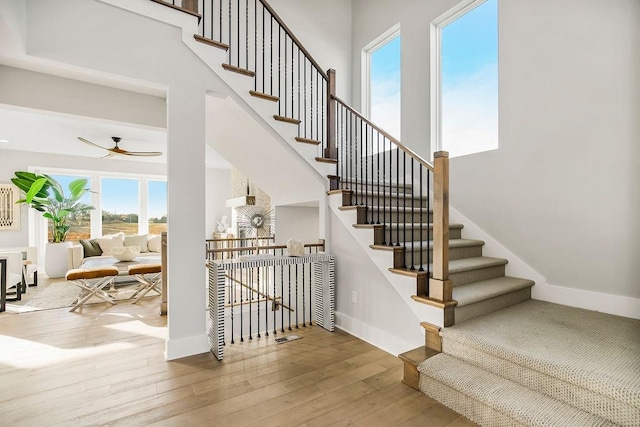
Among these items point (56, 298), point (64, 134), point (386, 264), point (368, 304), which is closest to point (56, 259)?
point (56, 298)

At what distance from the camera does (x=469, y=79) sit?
3646 mm

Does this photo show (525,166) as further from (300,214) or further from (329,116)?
(300,214)

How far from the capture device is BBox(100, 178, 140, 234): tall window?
26.9 feet

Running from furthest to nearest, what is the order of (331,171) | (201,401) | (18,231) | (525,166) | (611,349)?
(18,231)
(331,171)
(525,166)
(201,401)
(611,349)

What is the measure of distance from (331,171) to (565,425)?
2.79m

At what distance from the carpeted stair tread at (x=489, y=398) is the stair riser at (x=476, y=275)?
28.4 inches

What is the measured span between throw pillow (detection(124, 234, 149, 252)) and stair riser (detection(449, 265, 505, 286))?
7.48 m

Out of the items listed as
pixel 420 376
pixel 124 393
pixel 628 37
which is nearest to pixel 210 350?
pixel 124 393

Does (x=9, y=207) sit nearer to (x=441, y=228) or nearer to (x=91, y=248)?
(x=91, y=248)

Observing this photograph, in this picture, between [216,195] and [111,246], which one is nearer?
[111,246]

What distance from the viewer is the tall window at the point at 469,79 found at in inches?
134

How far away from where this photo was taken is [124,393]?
6.89ft

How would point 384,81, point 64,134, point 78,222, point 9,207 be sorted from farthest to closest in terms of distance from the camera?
point 78,222 < point 9,207 < point 64,134 < point 384,81

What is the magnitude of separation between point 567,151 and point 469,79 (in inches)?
57.5
